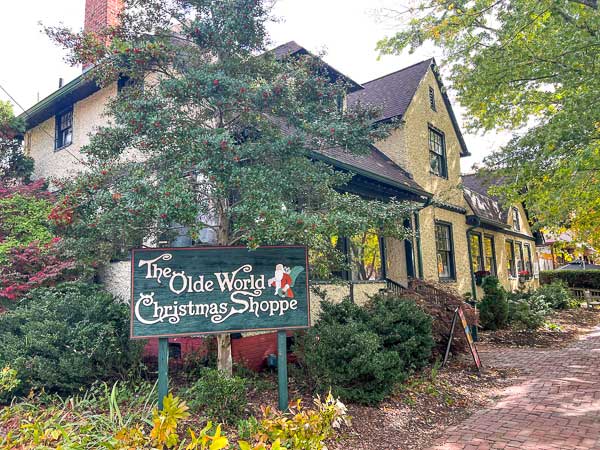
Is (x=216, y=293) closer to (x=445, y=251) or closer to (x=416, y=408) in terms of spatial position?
(x=416, y=408)

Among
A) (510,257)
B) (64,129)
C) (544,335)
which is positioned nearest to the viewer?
A: (64,129)

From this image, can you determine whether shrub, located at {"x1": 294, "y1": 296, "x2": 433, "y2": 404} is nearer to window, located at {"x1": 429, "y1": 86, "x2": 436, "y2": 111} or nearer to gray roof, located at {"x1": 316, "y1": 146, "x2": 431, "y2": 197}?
gray roof, located at {"x1": 316, "y1": 146, "x2": 431, "y2": 197}

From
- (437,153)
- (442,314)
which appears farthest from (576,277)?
(442,314)

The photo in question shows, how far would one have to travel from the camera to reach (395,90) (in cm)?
1448

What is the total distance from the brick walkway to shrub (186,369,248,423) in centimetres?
229

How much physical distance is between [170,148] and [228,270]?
164 cm

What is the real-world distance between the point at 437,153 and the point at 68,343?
1240cm

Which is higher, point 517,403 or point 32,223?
point 32,223

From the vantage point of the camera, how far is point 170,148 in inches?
207

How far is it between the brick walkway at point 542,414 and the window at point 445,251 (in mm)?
5235

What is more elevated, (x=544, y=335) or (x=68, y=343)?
(x=68, y=343)

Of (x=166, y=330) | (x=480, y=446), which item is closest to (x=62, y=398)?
(x=166, y=330)

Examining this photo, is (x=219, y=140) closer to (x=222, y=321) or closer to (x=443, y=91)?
(x=222, y=321)

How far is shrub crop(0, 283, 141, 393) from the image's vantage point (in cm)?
554
